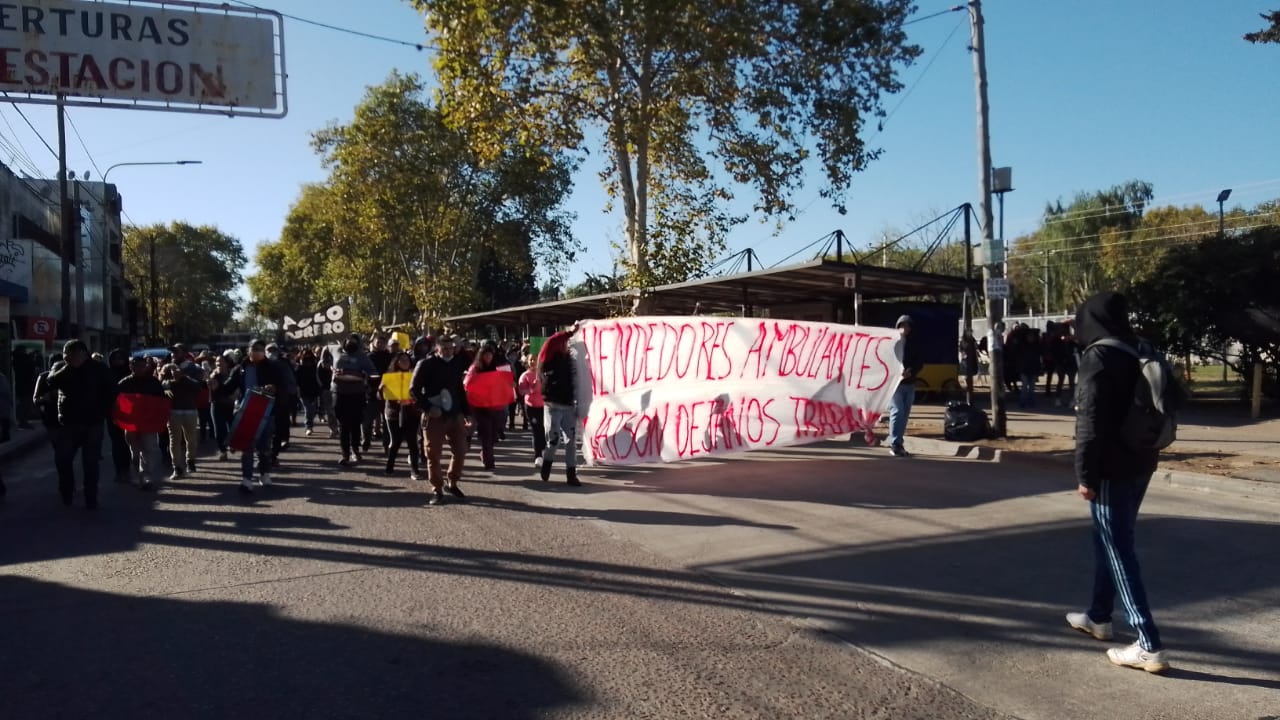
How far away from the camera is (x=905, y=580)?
5934 millimetres

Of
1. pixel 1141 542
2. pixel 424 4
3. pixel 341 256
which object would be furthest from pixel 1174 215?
pixel 1141 542

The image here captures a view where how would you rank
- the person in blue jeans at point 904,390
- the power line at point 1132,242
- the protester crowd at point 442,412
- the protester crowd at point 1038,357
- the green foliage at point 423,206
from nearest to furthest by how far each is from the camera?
1. the protester crowd at point 442,412
2. the person in blue jeans at point 904,390
3. the protester crowd at point 1038,357
4. the green foliage at point 423,206
5. the power line at point 1132,242

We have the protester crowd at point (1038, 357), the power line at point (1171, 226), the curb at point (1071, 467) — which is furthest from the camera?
the power line at point (1171, 226)

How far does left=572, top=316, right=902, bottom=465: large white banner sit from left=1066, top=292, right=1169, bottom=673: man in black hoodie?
5512mm

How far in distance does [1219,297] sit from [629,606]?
1566 centimetres

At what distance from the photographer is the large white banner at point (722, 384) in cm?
991

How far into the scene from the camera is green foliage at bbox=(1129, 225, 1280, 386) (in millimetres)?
16188

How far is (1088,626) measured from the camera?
479cm

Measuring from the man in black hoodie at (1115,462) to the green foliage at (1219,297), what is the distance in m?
14.4

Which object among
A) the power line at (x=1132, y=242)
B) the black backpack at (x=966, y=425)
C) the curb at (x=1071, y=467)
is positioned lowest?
the curb at (x=1071, y=467)

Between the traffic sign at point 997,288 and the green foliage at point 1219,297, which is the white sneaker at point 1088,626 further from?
the green foliage at point 1219,297

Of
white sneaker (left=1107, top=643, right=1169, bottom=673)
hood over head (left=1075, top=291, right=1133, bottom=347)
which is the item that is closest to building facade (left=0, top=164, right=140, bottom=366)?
hood over head (left=1075, top=291, right=1133, bottom=347)

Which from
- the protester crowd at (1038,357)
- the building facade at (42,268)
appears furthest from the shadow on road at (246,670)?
the building facade at (42,268)

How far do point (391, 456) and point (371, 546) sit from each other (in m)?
4.48
